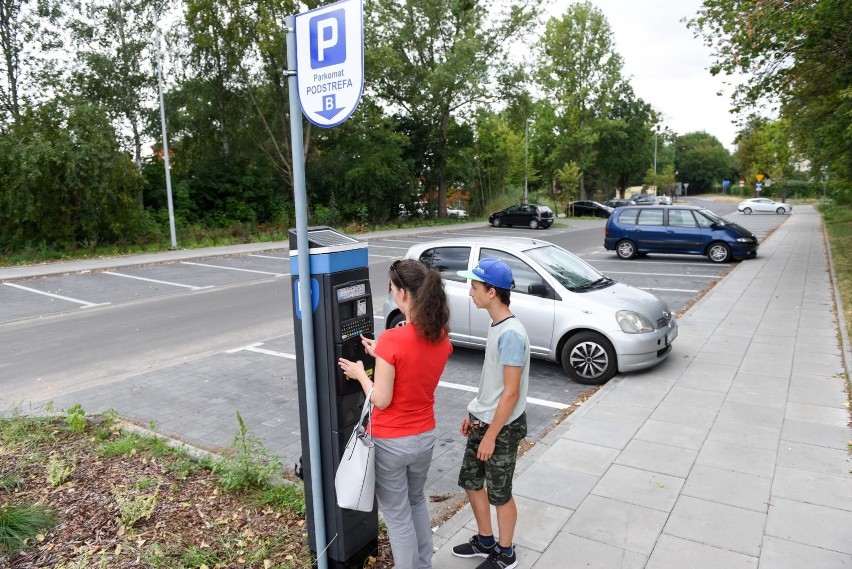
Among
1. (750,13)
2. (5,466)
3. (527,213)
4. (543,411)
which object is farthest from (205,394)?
(527,213)

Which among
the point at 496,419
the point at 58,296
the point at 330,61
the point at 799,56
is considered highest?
the point at 799,56

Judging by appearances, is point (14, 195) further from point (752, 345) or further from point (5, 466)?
point (752, 345)

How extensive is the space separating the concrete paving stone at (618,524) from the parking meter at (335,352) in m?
1.40

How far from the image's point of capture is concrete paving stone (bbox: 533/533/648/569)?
10.7ft

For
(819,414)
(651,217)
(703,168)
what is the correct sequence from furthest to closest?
(703,168) → (651,217) → (819,414)

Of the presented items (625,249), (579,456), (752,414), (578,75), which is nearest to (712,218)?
(625,249)

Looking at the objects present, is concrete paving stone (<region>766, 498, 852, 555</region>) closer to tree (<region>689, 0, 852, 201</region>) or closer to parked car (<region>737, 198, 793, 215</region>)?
tree (<region>689, 0, 852, 201</region>)

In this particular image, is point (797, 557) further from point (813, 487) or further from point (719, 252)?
point (719, 252)

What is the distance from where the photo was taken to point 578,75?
51125 mm

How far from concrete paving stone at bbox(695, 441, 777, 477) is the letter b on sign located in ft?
13.2

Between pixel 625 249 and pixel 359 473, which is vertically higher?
pixel 359 473

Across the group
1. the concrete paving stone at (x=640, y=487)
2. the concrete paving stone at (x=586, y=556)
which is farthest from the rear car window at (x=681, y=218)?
the concrete paving stone at (x=586, y=556)

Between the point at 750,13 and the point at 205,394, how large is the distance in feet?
40.3

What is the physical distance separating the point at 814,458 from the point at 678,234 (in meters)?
14.0
